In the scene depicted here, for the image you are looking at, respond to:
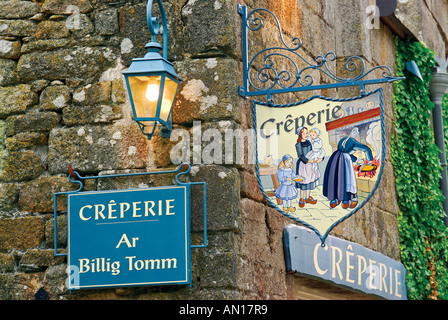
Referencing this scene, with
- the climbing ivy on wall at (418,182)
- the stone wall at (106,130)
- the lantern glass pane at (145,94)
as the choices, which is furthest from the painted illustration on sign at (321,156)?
the climbing ivy on wall at (418,182)

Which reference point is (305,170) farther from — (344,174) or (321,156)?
(344,174)

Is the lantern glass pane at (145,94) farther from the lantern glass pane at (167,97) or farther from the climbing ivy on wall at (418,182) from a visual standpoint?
the climbing ivy on wall at (418,182)

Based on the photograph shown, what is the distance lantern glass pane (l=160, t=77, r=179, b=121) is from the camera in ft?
17.1

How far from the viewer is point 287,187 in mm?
5297

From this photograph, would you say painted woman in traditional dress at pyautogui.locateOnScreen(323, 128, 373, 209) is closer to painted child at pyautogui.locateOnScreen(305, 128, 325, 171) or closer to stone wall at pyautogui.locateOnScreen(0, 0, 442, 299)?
painted child at pyautogui.locateOnScreen(305, 128, 325, 171)

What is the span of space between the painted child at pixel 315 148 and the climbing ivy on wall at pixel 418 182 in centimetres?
299

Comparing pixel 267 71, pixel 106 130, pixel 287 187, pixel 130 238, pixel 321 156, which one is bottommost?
pixel 130 238

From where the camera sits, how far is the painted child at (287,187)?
5285mm

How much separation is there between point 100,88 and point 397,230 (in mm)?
3468

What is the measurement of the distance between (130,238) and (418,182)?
3971mm

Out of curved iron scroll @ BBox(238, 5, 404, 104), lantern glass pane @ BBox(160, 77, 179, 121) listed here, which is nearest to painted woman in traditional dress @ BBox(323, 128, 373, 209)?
curved iron scroll @ BBox(238, 5, 404, 104)

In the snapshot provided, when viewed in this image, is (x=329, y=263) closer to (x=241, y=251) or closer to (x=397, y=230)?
(x=241, y=251)

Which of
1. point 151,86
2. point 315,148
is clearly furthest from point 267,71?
point 151,86

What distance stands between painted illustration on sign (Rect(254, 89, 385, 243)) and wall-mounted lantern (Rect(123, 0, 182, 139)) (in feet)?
1.96
